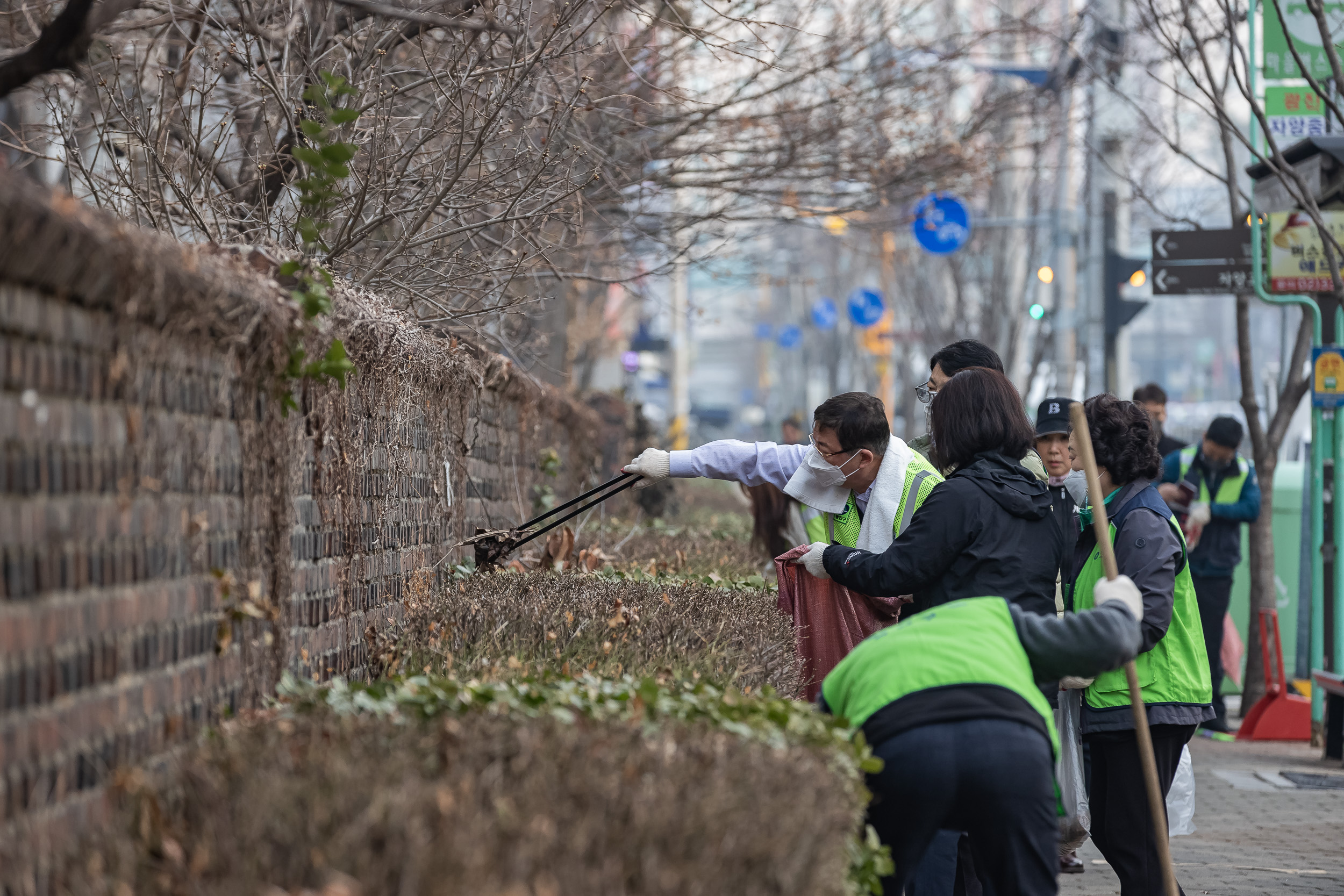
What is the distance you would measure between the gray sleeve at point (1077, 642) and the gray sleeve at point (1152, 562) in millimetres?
904

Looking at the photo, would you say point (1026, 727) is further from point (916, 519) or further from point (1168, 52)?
point (1168, 52)

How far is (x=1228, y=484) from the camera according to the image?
10.2 metres

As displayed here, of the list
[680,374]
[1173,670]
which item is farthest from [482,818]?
[680,374]

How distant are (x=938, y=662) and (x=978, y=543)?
1.16 meters

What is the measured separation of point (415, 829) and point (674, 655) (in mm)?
2355

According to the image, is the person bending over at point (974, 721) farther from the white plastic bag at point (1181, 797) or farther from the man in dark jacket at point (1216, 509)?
the man in dark jacket at point (1216, 509)

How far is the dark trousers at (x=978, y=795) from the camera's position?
10.6 ft

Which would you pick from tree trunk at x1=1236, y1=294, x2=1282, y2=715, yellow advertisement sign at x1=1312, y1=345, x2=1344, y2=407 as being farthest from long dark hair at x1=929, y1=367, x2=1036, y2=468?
tree trunk at x1=1236, y1=294, x2=1282, y2=715

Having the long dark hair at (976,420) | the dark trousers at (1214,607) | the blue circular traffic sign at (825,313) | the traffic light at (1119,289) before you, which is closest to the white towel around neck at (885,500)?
the long dark hair at (976,420)

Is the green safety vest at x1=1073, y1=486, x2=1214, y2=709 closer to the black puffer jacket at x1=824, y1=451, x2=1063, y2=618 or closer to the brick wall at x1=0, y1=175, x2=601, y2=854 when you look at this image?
the black puffer jacket at x1=824, y1=451, x2=1063, y2=618

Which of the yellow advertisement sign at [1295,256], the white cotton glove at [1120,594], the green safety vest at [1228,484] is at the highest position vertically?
the yellow advertisement sign at [1295,256]

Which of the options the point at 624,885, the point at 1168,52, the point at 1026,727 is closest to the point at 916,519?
the point at 1026,727

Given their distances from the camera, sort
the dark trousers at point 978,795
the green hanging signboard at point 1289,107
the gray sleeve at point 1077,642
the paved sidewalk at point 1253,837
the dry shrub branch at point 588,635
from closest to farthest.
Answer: the dark trousers at point 978,795 < the gray sleeve at point 1077,642 < the dry shrub branch at point 588,635 < the paved sidewalk at point 1253,837 < the green hanging signboard at point 1289,107

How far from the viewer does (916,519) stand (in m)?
4.43
